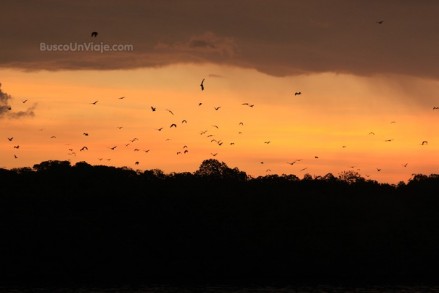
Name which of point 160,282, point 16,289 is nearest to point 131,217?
point 160,282

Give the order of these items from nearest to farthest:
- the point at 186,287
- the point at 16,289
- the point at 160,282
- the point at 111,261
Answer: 1. the point at 16,289
2. the point at 186,287
3. the point at 160,282
4. the point at 111,261

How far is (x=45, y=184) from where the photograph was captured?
14750 cm

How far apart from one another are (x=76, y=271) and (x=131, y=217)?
19.5m

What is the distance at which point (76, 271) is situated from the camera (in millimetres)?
121188

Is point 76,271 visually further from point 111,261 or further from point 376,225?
point 376,225

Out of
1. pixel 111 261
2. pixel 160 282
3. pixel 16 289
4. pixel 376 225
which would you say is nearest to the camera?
pixel 16 289

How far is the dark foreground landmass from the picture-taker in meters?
124

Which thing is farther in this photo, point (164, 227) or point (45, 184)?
point (45, 184)

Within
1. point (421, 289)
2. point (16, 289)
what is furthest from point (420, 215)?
point (16, 289)

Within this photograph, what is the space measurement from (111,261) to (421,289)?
143ft

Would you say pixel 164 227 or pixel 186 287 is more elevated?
pixel 164 227

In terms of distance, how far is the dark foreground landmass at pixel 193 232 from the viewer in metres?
124

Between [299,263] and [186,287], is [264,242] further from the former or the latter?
[186,287]

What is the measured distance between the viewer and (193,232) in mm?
137125
